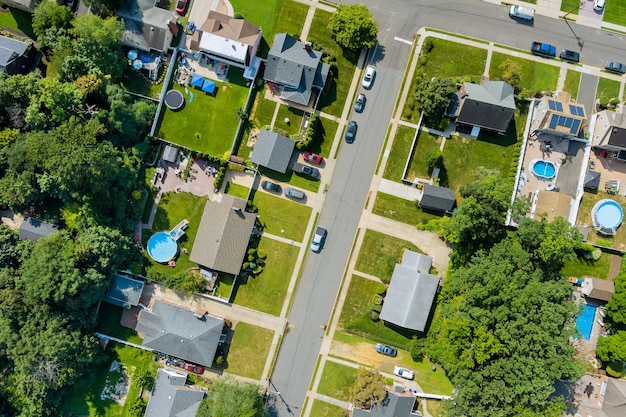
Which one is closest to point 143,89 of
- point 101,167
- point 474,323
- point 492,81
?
point 101,167

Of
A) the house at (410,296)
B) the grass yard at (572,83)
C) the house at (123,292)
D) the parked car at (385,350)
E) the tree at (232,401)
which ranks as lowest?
the tree at (232,401)

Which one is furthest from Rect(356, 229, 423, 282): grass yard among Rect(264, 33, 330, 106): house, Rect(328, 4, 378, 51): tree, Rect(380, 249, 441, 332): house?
Rect(328, 4, 378, 51): tree

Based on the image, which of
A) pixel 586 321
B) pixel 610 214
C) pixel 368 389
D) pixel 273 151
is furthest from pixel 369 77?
pixel 586 321

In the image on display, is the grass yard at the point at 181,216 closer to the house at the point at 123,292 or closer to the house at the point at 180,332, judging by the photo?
the house at the point at 123,292

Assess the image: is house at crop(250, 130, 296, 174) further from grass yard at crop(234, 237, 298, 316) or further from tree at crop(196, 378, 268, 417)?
tree at crop(196, 378, 268, 417)

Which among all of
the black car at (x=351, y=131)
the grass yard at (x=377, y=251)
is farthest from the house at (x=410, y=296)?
the black car at (x=351, y=131)
